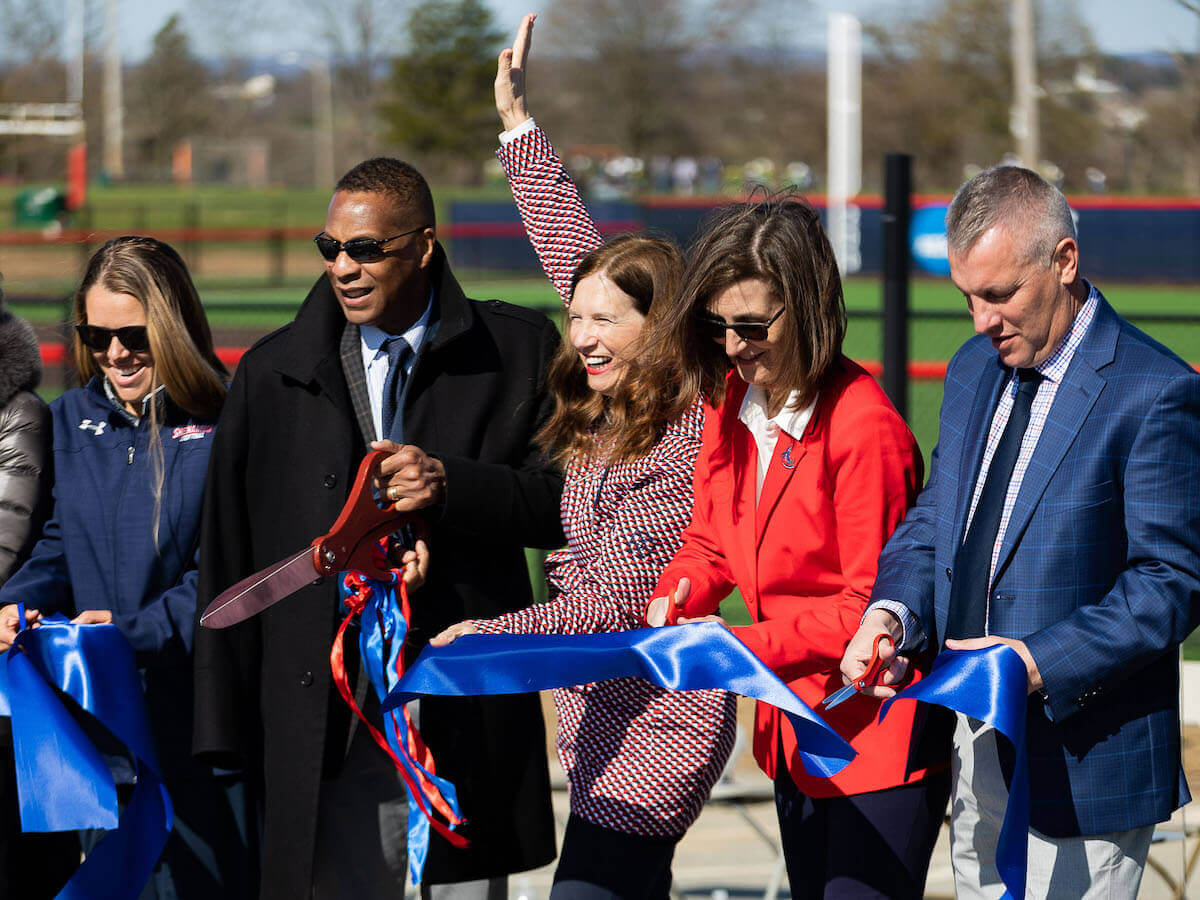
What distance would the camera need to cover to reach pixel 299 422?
3541 mm

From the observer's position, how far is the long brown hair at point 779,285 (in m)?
3.00

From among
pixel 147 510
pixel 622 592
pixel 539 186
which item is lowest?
pixel 622 592

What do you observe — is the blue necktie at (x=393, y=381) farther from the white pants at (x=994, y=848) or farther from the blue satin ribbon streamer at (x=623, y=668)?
the white pants at (x=994, y=848)

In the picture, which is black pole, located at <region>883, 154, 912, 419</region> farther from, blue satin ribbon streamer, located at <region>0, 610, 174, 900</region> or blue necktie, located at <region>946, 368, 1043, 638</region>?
blue satin ribbon streamer, located at <region>0, 610, 174, 900</region>

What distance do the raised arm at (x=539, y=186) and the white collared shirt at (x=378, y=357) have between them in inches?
17.3

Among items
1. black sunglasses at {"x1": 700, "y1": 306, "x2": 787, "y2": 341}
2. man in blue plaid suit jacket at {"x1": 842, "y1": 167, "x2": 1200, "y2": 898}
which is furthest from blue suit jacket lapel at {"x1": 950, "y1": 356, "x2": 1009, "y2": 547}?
black sunglasses at {"x1": 700, "y1": 306, "x2": 787, "y2": 341}

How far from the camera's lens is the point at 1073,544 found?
2748mm

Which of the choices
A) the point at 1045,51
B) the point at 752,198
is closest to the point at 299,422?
the point at 752,198

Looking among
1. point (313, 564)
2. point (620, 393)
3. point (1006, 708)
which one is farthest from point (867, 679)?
point (313, 564)

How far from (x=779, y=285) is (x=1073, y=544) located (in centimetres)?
73

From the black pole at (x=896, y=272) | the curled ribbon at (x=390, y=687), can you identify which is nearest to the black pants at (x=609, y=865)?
the curled ribbon at (x=390, y=687)

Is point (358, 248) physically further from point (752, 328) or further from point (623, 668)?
point (623, 668)

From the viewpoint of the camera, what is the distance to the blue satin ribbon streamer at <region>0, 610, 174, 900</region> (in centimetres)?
356

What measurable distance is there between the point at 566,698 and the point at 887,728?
74 cm
